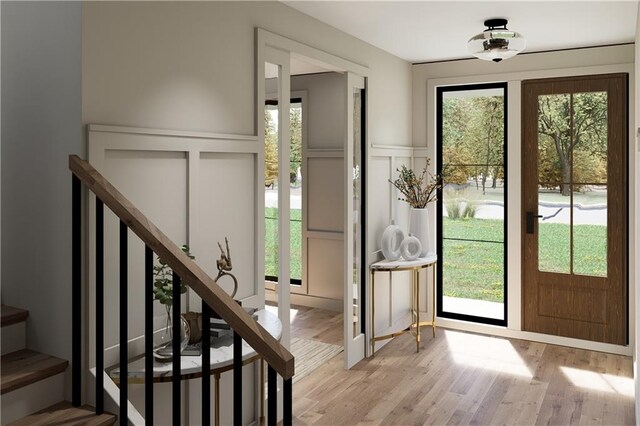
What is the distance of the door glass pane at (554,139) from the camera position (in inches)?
182

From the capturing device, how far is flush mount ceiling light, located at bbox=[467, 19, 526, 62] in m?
3.45

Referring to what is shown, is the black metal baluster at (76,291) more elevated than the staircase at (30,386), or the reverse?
the black metal baluster at (76,291)

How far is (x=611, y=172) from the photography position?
444cm

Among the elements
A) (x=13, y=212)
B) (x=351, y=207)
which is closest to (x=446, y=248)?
(x=351, y=207)

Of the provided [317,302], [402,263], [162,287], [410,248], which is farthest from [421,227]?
[162,287]

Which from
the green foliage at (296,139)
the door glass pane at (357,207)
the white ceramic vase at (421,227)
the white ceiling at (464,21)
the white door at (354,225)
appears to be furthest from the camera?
the green foliage at (296,139)

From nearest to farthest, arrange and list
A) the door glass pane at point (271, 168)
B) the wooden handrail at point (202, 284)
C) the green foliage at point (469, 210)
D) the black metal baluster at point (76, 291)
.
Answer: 1. the wooden handrail at point (202, 284)
2. the black metal baluster at point (76, 291)
3. the door glass pane at point (271, 168)
4. the green foliage at point (469, 210)

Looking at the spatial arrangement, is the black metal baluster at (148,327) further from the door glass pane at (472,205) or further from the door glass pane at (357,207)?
the door glass pane at (472,205)

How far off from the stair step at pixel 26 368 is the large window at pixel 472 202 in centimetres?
378

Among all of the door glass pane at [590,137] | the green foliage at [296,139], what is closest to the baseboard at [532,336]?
the door glass pane at [590,137]

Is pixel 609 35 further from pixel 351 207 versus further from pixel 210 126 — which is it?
pixel 210 126

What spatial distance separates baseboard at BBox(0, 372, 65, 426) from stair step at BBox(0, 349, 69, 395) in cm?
3

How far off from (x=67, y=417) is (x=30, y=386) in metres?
0.18

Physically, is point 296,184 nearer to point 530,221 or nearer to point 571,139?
point 530,221
